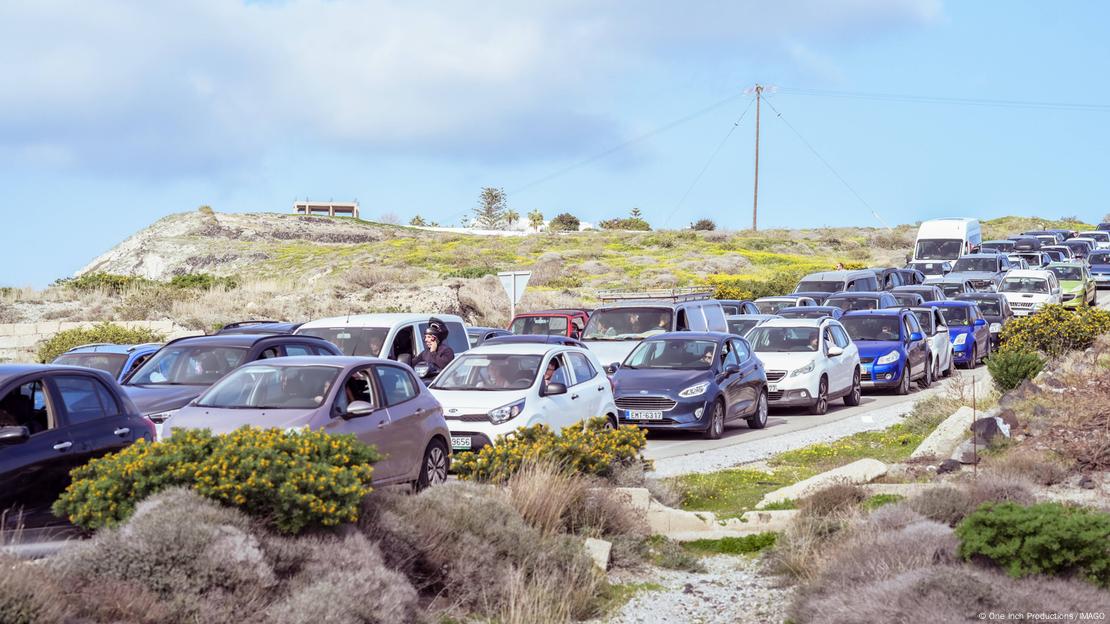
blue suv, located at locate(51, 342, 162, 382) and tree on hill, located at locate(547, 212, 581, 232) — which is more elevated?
tree on hill, located at locate(547, 212, 581, 232)

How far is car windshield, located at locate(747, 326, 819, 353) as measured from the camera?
22.6m

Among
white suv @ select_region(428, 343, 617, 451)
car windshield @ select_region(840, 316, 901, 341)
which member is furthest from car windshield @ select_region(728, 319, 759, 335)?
white suv @ select_region(428, 343, 617, 451)

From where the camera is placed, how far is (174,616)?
673 cm

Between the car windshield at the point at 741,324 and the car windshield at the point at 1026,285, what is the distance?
15.6 metres

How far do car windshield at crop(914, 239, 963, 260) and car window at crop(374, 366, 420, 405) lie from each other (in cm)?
3891

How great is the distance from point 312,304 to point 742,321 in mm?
14845

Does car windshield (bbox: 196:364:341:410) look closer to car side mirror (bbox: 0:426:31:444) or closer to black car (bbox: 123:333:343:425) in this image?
black car (bbox: 123:333:343:425)

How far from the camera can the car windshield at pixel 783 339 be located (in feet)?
74.3

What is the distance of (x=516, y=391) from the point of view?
14.3 meters

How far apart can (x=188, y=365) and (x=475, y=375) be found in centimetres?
338

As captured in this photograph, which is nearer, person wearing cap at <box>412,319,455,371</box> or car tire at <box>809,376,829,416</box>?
person wearing cap at <box>412,319,455,371</box>

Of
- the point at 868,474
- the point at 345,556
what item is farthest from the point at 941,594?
the point at 868,474

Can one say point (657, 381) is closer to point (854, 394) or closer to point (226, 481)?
point (854, 394)

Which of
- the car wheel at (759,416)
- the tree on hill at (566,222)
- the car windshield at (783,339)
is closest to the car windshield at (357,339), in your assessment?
the car wheel at (759,416)
